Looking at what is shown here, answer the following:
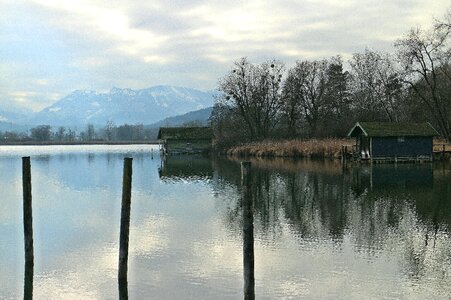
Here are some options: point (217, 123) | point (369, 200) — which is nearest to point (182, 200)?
point (369, 200)

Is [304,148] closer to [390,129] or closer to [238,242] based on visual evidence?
[390,129]

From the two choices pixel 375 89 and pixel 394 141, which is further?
pixel 375 89

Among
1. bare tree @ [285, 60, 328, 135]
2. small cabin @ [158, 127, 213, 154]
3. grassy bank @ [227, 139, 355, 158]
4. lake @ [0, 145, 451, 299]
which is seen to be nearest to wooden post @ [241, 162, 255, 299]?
lake @ [0, 145, 451, 299]

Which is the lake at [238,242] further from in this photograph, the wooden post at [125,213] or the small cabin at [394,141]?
the small cabin at [394,141]

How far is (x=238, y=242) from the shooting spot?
58.2 feet

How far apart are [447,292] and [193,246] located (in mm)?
8281

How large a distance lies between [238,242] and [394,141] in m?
38.8

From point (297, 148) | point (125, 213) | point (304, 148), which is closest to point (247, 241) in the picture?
point (125, 213)

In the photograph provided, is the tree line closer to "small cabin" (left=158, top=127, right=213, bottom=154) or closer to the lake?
"small cabin" (left=158, top=127, right=213, bottom=154)

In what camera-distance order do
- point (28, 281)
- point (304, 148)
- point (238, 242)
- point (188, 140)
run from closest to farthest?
1. point (28, 281)
2. point (238, 242)
3. point (304, 148)
4. point (188, 140)

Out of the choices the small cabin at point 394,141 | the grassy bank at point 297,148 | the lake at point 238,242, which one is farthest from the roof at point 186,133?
the lake at point 238,242

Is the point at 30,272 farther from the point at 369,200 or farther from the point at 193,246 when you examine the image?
the point at 369,200

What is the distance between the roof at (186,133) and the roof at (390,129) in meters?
42.5

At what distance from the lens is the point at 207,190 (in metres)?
33.2
